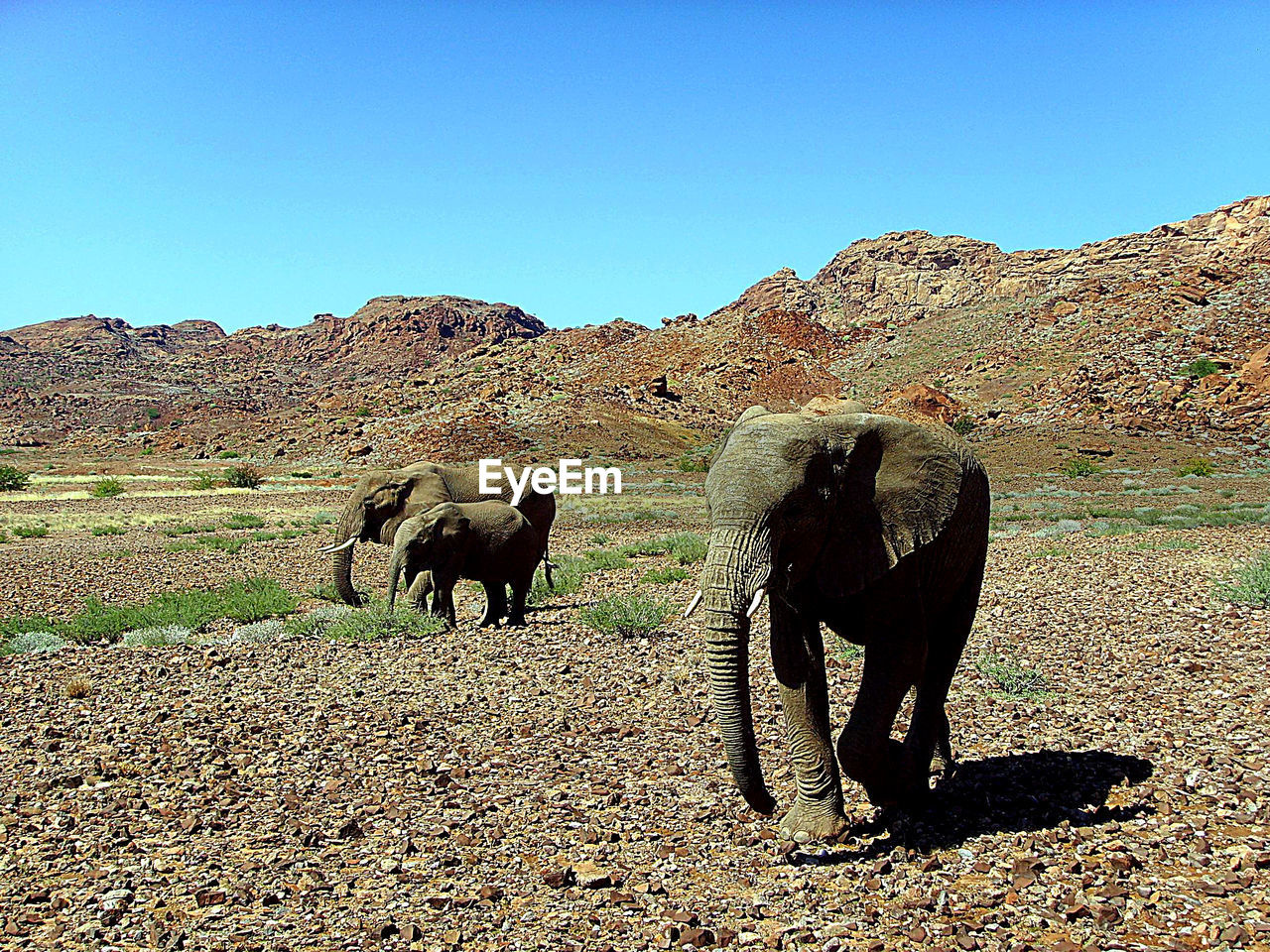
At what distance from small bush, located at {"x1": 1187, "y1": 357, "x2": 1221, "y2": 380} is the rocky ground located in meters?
51.8

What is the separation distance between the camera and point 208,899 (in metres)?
5.23

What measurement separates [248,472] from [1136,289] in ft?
218

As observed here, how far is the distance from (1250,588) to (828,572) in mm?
9139

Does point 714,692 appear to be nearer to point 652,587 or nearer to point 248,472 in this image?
point 652,587

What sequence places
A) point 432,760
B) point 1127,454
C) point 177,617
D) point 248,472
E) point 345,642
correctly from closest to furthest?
1. point 432,760
2. point 345,642
3. point 177,617
4. point 1127,454
5. point 248,472

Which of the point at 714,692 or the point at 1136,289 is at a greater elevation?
the point at 1136,289

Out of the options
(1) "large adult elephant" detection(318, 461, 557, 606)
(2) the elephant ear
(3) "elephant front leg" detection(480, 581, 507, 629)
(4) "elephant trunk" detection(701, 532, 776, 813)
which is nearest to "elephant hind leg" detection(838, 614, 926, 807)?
(2) the elephant ear

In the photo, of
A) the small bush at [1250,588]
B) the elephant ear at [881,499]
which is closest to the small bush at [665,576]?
the small bush at [1250,588]

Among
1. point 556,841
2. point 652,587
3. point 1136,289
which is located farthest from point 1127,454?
point 556,841

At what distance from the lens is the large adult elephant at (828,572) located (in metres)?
4.95

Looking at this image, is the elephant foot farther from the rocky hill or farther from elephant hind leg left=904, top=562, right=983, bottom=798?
the rocky hill

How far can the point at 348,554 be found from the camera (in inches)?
629

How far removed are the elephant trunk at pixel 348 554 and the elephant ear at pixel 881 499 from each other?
11639 mm

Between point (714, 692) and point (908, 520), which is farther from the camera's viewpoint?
Answer: point (908, 520)
